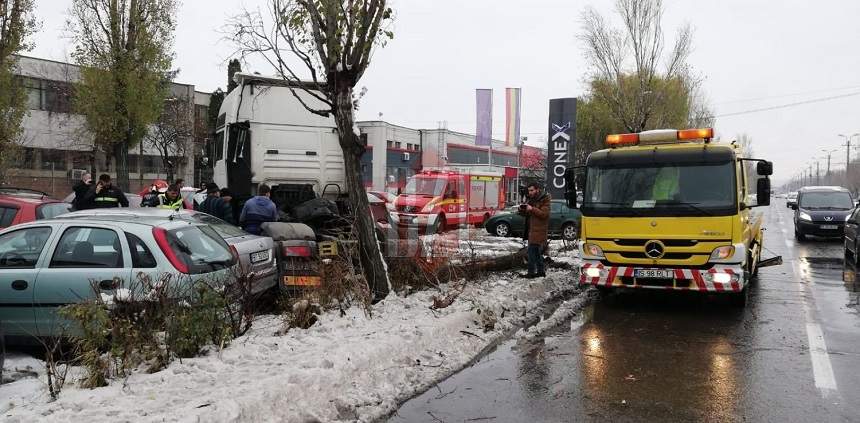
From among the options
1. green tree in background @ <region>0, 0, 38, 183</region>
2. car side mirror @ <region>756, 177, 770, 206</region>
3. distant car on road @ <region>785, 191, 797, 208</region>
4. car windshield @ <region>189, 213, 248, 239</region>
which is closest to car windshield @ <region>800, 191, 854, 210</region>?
distant car on road @ <region>785, 191, 797, 208</region>

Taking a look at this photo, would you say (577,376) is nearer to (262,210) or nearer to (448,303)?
(448,303)

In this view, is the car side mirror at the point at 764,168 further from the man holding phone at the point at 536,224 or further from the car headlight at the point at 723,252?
the man holding phone at the point at 536,224

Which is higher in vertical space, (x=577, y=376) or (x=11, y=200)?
(x=11, y=200)

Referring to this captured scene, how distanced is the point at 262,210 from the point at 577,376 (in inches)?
209

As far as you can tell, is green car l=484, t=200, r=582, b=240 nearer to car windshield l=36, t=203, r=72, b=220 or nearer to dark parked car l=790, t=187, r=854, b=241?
dark parked car l=790, t=187, r=854, b=241

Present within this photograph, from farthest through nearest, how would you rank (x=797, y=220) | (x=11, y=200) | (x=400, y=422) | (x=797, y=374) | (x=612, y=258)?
1. (x=797, y=220)
2. (x=11, y=200)
3. (x=612, y=258)
4. (x=797, y=374)
5. (x=400, y=422)

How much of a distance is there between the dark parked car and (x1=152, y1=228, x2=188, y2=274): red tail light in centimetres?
1987

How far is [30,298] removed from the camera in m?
6.11

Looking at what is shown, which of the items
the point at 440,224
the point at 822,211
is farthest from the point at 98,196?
the point at 822,211

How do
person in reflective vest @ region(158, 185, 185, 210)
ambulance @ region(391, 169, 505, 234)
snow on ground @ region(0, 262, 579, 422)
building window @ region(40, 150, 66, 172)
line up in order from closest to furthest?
snow on ground @ region(0, 262, 579, 422) < person in reflective vest @ region(158, 185, 185, 210) < ambulance @ region(391, 169, 505, 234) < building window @ region(40, 150, 66, 172)

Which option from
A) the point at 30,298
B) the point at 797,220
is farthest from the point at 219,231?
the point at 797,220

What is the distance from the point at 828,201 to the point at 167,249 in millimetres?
21095

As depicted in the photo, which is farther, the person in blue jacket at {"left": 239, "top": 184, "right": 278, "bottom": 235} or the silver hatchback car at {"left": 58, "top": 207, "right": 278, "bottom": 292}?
the person in blue jacket at {"left": 239, "top": 184, "right": 278, "bottom": 235}

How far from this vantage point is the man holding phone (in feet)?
34.3
